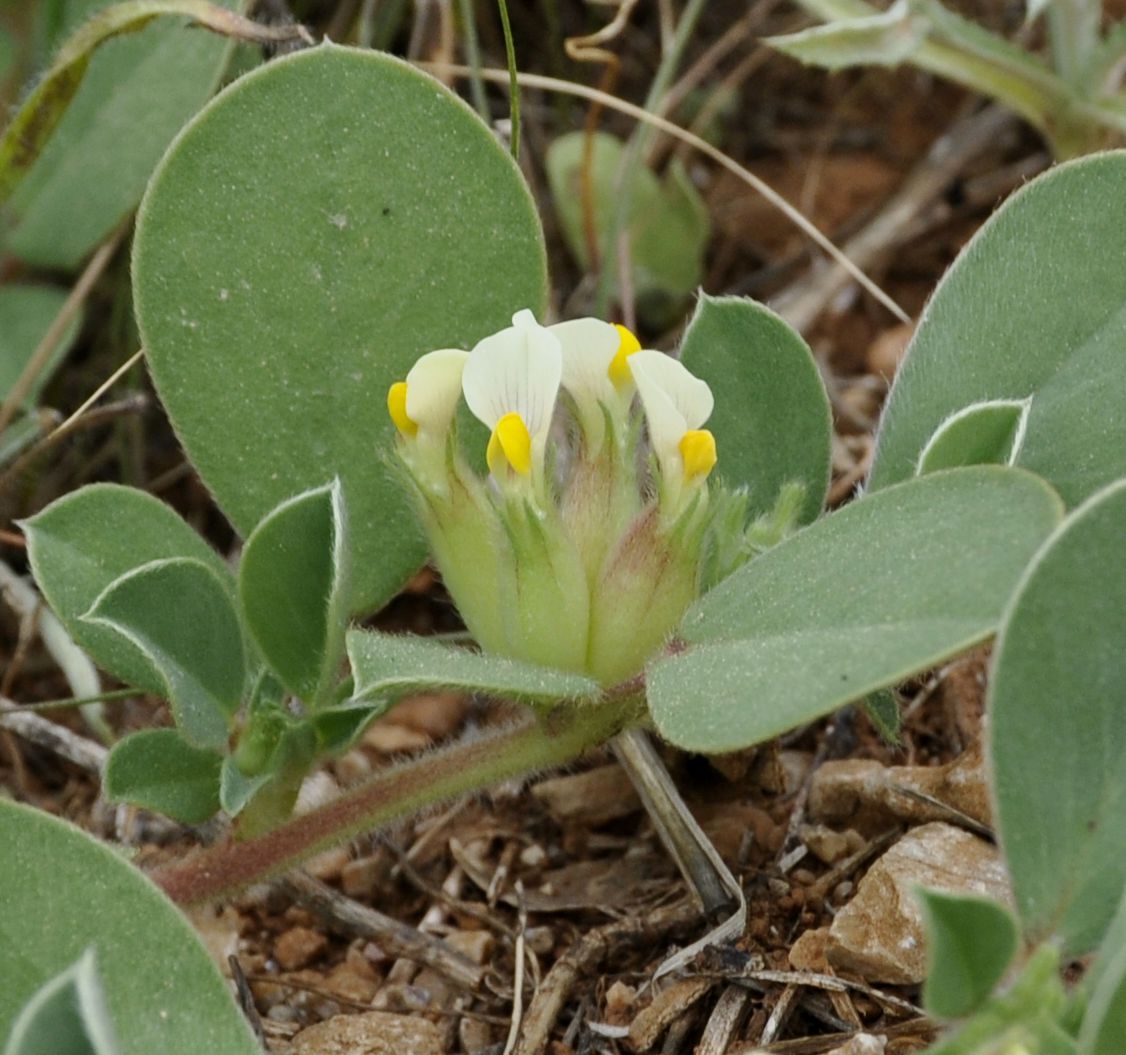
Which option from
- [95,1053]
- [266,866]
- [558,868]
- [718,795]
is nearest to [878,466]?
[718,795]

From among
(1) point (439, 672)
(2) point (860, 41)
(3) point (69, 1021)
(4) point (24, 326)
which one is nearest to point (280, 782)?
(1) point (439, 672)

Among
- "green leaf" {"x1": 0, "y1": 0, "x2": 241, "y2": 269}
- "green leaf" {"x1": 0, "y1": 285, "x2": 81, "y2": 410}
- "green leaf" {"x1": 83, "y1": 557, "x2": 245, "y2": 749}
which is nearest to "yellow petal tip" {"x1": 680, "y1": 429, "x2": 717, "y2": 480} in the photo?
"green leaf" {"x1": 83, "y1": 557, "x2": 245, "y2": 749}

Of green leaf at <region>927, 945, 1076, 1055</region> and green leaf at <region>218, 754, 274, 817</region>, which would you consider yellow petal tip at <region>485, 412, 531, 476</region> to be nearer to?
green leaf at <region>218, 754, 274, 817</region>

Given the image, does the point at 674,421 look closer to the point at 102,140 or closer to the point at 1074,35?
the point at 102,140

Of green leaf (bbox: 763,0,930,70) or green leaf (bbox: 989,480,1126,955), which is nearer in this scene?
green leaf (bbox: 989,480,1126,955)

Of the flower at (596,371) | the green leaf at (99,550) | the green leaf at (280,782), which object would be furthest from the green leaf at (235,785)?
the flower at (596,371)

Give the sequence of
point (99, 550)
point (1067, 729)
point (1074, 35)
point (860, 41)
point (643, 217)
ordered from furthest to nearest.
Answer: point (643, 217) → point (1074, 35) → point (860, 41) → point (99, 550) → point (1067, 729)

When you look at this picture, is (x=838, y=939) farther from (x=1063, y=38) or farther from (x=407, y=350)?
(x=1063, y=38)
